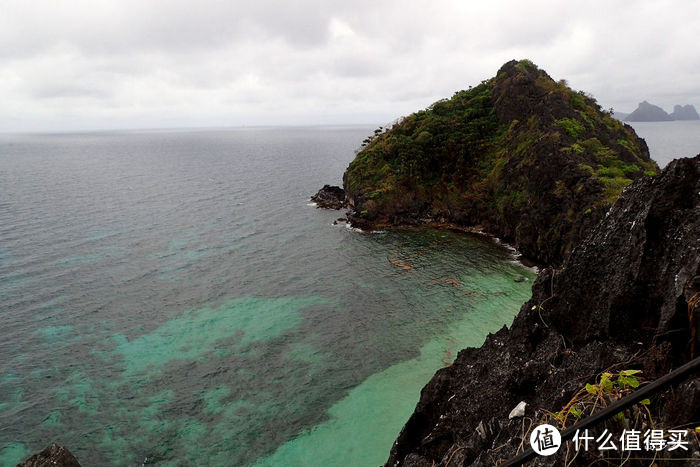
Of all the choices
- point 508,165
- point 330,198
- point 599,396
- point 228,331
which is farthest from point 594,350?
point 330,198

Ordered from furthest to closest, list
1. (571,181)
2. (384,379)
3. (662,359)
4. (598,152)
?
(598,152) → (571,181) → (384,379) → (662,359)

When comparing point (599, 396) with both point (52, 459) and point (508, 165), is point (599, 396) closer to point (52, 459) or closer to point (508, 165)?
point (52, 459)

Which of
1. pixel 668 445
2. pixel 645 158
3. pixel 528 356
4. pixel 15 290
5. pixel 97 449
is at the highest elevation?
pixel 645 158

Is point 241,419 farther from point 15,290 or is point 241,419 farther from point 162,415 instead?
point 15,290

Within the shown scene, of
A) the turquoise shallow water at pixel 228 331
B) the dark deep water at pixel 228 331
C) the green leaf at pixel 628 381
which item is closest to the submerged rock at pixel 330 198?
the turquoise shallow water at pixel 228 331

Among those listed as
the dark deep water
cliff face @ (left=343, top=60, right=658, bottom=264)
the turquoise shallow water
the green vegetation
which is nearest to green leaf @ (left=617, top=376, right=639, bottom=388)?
the green vegetation

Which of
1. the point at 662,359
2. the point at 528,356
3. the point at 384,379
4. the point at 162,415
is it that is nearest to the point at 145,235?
the point at 162,415
